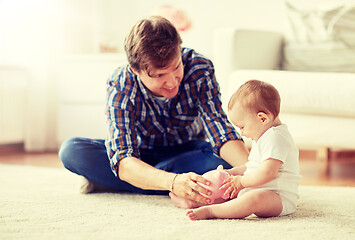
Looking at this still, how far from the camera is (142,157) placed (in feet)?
5.32

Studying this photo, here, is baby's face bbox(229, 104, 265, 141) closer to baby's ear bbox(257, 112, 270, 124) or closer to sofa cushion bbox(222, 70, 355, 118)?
baby's ear bbox(257, 112, 270, 124)

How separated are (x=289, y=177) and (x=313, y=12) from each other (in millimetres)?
1631

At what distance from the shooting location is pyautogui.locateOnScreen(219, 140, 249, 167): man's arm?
1.46 metres

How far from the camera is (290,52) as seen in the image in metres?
2.65

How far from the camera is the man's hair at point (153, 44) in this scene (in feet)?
4.28

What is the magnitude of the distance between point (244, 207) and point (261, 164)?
113mm

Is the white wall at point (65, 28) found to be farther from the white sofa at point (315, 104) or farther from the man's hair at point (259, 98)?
the man's hair at point (259, 98)

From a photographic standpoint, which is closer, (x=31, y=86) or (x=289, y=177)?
(x=289, y=177)

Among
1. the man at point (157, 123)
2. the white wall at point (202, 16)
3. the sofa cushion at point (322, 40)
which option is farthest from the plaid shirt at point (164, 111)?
the white wall at point (202, 16)

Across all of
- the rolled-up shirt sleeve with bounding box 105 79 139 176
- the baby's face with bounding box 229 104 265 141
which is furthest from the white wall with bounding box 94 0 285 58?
the baby's face with bounding box 229 104 265 141

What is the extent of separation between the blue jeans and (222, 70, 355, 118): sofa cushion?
24.0 inches

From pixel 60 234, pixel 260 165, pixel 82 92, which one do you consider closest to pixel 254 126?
pixel 260 165

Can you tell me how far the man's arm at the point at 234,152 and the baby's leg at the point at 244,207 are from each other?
0.23 m

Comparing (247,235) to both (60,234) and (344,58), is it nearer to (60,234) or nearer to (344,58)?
(60,234)
